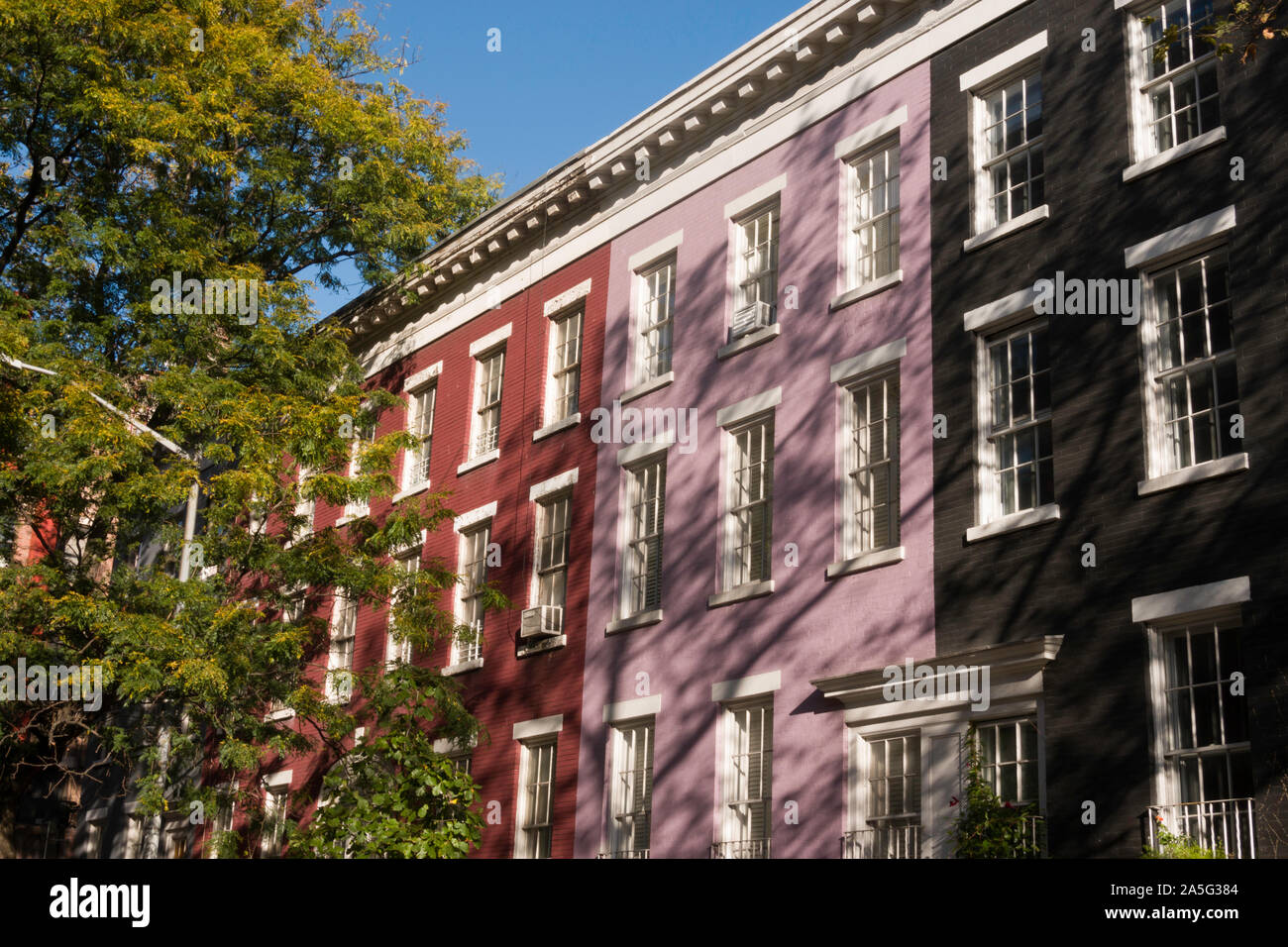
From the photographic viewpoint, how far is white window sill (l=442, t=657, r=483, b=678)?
25.8m

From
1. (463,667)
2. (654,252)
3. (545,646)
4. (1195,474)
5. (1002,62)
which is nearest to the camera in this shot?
(1195,474)

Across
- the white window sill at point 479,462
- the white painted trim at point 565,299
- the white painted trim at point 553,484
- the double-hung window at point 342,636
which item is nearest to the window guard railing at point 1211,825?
the white painted trim at point 553,484

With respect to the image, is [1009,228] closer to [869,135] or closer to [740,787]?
[869,135]

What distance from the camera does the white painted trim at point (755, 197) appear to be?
2264 centimetres

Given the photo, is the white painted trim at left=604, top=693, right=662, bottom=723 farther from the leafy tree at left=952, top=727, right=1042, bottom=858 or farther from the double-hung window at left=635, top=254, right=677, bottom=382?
the leafy tree at left=952, top=727, right=1042, bottom=858

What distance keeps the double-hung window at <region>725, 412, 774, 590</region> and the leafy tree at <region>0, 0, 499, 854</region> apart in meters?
5.39

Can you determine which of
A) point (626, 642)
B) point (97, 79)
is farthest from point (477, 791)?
point (97, 79)

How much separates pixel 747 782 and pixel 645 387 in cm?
688

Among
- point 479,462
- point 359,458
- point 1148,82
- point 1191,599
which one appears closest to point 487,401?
point 479,462

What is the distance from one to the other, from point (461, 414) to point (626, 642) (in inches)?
296

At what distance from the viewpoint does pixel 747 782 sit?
20328mm

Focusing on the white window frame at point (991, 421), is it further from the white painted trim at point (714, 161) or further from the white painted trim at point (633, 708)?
the white painted trim at point (633, 708)

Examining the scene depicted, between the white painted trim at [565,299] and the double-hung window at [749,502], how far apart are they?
17.5 feet

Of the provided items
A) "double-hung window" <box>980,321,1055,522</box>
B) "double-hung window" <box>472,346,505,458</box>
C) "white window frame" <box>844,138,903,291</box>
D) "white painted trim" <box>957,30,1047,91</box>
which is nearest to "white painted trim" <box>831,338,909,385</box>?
"white window frame" <box>844,138,903,291</box>
